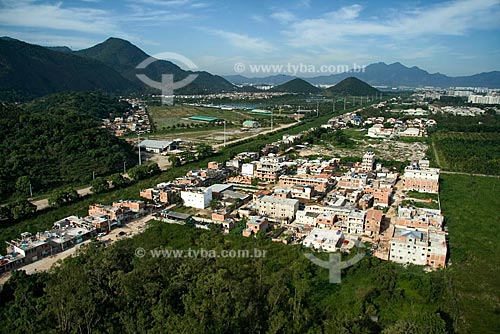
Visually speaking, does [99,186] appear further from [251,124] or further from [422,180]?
[251,124]

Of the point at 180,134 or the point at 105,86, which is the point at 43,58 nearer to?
the point at 105,86

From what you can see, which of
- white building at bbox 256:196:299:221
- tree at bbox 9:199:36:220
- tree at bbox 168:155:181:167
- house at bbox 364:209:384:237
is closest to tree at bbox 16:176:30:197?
tree at bbox 9:199:36:220

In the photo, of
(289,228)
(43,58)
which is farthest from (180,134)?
(43,58)

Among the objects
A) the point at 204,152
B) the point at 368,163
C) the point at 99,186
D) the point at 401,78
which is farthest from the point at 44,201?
the point at 401,78

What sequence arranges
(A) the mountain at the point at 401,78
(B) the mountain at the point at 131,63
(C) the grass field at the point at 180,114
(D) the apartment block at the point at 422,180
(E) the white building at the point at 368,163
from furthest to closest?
(A) the mountain at the point at 401,78
(B) the mountain at the point at 131,63
(C) the grass field at the point at 180,114
(E) the white building at the point at 368,163
(D) the apartment block at the point at 422,180

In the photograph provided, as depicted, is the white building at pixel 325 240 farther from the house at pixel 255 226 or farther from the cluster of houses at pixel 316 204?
the house at pixel 255 226

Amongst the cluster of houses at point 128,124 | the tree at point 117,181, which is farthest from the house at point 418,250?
the cluster of houses at point 128,124
